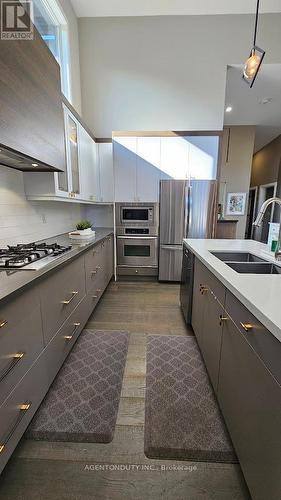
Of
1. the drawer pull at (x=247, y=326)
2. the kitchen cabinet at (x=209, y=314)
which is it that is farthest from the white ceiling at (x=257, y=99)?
the drawer pull at (x=247, y=326)

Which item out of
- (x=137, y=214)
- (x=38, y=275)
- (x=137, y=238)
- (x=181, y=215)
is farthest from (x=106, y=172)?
(x=38, y=275)

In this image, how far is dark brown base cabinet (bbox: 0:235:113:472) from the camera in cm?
100

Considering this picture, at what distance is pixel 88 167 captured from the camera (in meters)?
3.28

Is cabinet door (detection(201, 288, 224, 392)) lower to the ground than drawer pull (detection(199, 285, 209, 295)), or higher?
lower

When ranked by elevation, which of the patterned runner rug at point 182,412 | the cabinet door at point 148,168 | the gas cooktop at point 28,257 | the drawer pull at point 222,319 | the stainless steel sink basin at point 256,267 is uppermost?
the cabinet door at point 148,168

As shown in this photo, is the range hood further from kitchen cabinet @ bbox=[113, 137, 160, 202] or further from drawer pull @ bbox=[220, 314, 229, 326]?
kitchen cabinet @ bbox=[113, 137, 160, 202]

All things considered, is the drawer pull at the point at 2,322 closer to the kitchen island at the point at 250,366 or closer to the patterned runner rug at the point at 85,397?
the patterned runner rug at the point at 85,397

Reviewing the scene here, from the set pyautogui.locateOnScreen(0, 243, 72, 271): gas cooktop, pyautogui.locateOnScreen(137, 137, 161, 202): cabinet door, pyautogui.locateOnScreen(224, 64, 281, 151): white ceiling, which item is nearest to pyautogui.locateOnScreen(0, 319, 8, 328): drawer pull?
pyautogui.locateOnScreen(0, 243, 72, 271): gas cooktop

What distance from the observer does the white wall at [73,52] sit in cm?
329

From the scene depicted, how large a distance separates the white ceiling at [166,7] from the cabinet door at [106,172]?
1.97 metres

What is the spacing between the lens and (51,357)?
1.47 meters

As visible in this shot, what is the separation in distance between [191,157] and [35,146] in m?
2.51

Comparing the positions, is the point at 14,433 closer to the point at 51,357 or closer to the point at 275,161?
the point at 51,357

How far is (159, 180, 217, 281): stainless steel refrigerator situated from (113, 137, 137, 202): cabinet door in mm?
495
